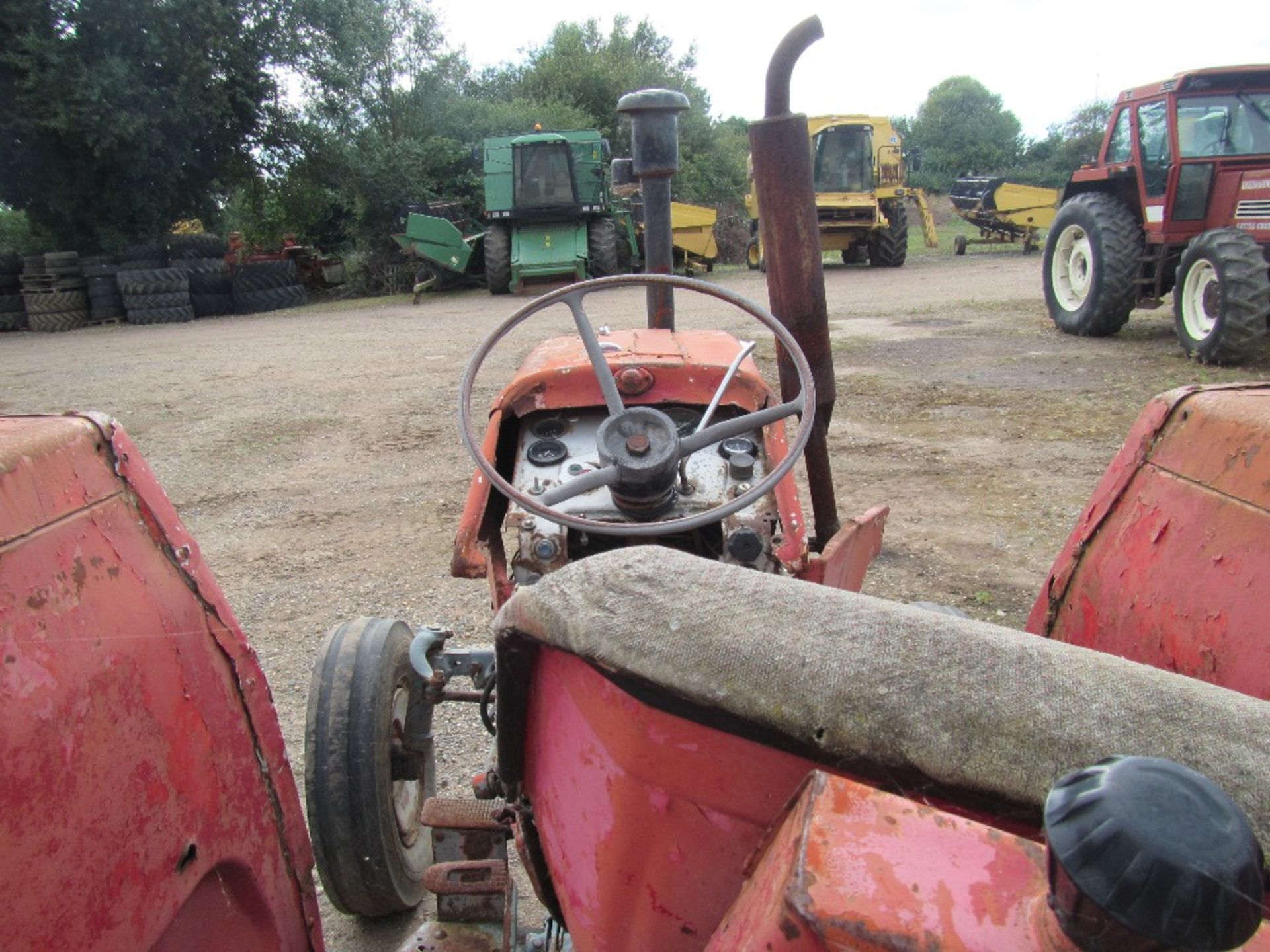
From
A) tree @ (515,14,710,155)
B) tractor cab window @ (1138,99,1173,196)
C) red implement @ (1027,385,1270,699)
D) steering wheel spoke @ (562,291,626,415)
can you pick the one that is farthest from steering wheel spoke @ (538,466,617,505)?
tree @ (515,14,710,155)

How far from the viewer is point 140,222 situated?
16.5m

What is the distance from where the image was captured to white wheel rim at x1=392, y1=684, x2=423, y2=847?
2.14m

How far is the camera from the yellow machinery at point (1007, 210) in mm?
19188

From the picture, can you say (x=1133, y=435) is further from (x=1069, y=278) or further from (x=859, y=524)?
(x=1069, y=278)

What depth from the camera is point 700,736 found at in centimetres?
89

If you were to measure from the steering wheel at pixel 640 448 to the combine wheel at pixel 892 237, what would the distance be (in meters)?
15.4

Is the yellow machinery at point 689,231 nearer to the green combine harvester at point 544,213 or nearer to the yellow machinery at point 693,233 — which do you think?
the yellow machinery at point 693,233

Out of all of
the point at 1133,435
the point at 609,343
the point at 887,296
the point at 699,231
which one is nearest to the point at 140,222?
the point at 699,231

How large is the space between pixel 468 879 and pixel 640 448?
875 millimetres

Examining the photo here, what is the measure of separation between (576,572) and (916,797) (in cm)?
38

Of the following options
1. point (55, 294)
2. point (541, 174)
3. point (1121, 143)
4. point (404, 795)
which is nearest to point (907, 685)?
point (404, 795)

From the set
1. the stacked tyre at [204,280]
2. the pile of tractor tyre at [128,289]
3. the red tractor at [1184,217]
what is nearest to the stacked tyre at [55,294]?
the pile of tractor tyre at [128,289]

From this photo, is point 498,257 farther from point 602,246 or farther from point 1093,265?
point 1093,265

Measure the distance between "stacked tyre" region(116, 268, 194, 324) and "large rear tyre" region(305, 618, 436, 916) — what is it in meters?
13.9
